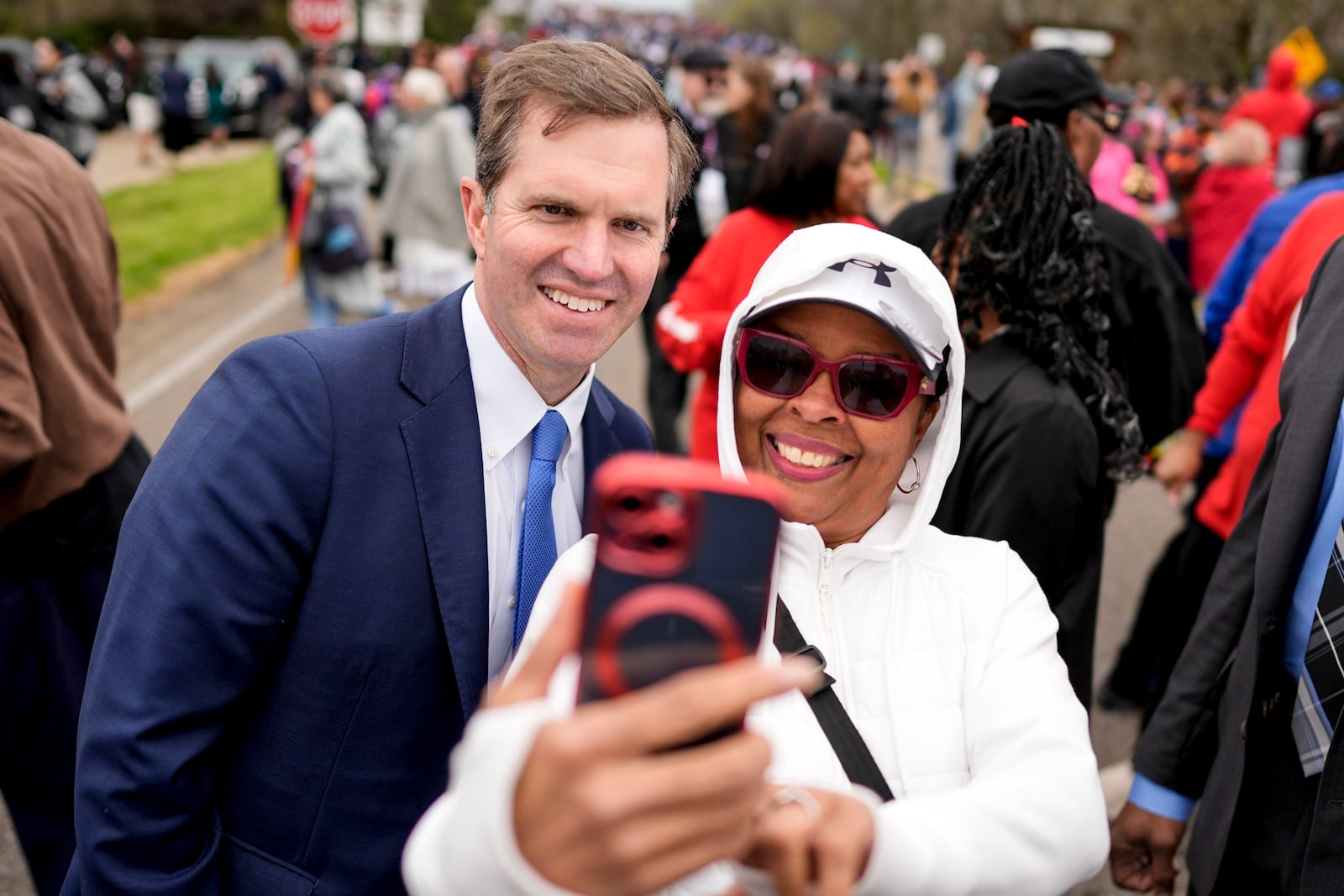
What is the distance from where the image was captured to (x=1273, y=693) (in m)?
2.10

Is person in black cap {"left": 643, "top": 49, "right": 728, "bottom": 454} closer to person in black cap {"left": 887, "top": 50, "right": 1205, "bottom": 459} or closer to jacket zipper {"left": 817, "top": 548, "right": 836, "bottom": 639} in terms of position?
person in black cap {"left": 887, "top": 50, "right": 1205, "bottom": 459}

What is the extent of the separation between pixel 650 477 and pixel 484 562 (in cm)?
92

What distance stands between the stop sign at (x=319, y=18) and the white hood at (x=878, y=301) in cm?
1547

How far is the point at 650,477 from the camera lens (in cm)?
83

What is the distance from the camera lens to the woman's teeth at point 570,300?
5.76 feet

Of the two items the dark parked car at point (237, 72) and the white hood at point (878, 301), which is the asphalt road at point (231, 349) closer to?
the white hood at point (878, 301)

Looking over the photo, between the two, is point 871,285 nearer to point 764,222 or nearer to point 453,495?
point 453,495

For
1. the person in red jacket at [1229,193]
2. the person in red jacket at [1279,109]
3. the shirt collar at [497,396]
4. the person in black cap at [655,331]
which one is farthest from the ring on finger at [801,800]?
the person in red jacket at [1279,109]

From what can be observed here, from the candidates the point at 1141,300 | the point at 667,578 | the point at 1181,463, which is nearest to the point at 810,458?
the point at 667,578

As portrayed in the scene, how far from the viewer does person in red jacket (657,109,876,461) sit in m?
4.30

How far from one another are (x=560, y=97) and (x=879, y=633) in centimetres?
94

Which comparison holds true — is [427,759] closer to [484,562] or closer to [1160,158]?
[484,562]

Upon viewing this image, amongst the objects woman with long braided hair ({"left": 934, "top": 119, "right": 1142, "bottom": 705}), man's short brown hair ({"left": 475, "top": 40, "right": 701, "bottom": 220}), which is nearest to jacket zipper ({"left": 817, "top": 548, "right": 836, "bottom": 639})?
man's short brown hair ({"left": 475, "top": 40, "right": 701, "bottom": 220})

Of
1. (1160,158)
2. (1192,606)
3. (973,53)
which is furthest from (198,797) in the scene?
(973,53)
